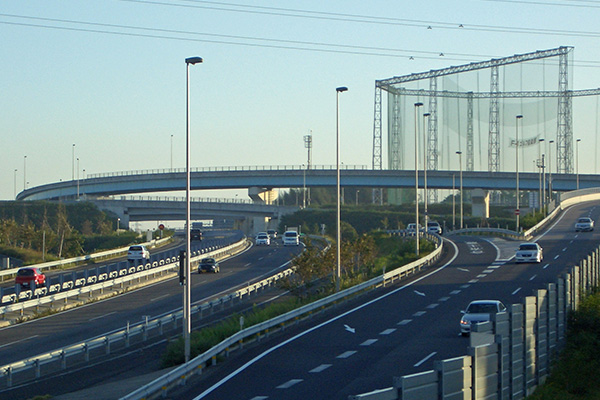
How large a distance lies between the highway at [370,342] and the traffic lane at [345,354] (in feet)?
0.09

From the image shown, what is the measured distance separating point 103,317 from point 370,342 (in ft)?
62.8

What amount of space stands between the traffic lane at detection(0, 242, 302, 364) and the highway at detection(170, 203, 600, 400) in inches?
421

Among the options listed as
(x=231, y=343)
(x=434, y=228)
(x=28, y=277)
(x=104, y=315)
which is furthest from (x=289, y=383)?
(x=434, y=228)

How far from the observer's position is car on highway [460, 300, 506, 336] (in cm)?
2973

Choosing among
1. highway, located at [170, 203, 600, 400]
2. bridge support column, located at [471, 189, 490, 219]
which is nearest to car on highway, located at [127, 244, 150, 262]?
highway, located at [170, 203, 600, 400]

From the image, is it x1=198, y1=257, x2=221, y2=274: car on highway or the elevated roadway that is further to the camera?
the elevated roadway

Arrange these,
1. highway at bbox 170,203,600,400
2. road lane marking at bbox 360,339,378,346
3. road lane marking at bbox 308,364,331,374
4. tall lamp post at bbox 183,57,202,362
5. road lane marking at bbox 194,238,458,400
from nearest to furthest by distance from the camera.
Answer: highway at bbox 170,203,600,400 < road lane marking at bbox 194,238,458,400 < road lane marking at bbox 308,364,331,374 < tall lamp post at bbox 183,57,202,362 < road lane marking at bbox 360,339,378,346

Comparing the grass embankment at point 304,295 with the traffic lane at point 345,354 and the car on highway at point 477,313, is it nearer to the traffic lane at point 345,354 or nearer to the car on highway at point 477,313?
the traffic lane at point 345,354

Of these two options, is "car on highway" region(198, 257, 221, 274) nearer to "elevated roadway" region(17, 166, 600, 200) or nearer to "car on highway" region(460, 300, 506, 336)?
"car on highway" region(460, 300, 506, 336)

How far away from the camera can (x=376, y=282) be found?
45219mm

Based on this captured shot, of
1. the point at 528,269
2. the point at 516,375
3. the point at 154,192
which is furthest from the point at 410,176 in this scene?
the point at 516,375

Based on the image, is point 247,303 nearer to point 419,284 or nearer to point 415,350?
point 419,284

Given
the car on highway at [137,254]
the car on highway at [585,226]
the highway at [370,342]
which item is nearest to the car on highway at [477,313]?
the highway at [370,342]

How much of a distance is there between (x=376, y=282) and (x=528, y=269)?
12261 millimetres
